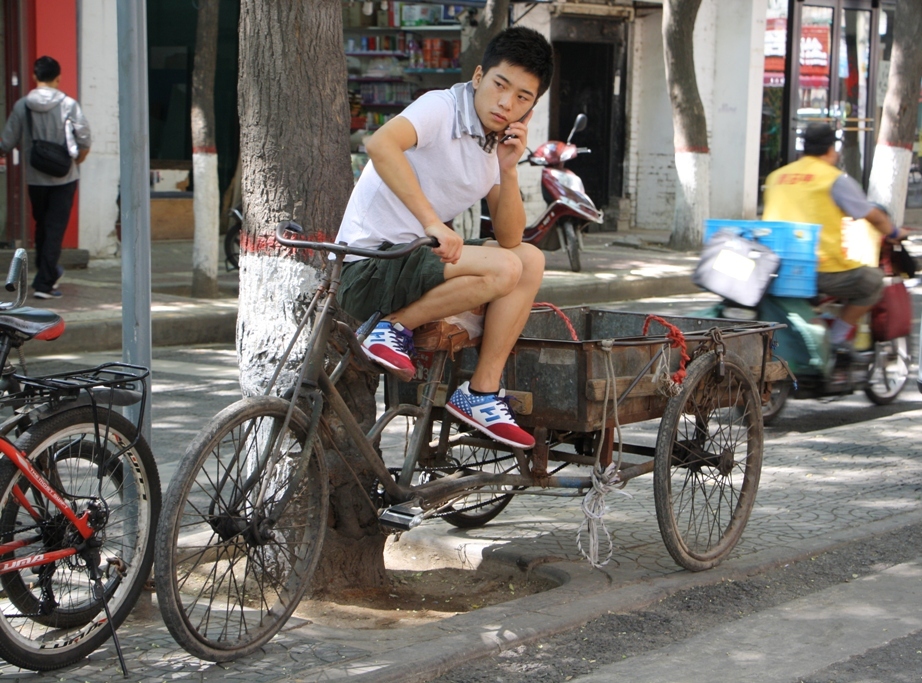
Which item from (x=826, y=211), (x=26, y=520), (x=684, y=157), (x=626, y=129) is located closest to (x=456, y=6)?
(x=684, y=157)

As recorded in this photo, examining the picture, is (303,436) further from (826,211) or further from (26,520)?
(826,211)

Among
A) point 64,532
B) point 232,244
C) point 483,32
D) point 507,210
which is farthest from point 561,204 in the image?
point 64,532

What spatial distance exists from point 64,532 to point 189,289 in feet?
27.8

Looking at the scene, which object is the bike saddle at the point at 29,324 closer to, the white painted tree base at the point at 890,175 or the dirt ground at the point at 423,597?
the dirt ground at the point at 423,597

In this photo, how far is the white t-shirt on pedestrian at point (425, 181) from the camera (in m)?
4.10

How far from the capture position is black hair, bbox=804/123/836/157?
7605 mm

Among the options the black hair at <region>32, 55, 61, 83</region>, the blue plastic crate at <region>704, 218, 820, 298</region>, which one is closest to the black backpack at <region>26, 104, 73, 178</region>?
the black hair at <region>32, 55, 61, 83</region>

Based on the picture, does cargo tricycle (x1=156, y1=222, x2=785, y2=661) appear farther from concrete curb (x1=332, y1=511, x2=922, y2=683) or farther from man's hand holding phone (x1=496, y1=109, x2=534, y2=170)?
man's hand holding phone (x1=496, y1=109, x2=534, y2=170)

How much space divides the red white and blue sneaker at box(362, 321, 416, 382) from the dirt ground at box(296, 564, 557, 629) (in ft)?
2.91

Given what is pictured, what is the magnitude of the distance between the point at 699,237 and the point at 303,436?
43.4 feet

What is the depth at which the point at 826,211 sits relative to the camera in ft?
24.5

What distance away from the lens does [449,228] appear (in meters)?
4.01

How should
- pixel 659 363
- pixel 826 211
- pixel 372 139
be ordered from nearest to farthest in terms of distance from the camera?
pixel 372 139, pixel 659 363, pixel 826 211

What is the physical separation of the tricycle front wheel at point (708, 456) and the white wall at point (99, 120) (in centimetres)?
943
